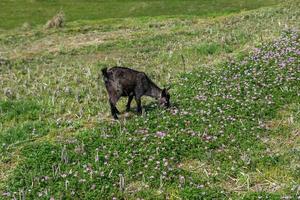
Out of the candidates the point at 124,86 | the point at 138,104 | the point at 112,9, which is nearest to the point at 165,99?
the point at 138,104

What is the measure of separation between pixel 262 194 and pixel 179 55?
46.8 feet

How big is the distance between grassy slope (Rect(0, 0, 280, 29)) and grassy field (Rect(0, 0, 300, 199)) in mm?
32474

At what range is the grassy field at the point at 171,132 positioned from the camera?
10.1 meters

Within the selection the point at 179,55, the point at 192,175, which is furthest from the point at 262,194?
the point at 179,55

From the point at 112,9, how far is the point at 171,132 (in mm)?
49954

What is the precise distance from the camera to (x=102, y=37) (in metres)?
35.3

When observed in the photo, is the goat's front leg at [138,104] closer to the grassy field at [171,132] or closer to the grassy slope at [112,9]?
the grassy field at [171,132]

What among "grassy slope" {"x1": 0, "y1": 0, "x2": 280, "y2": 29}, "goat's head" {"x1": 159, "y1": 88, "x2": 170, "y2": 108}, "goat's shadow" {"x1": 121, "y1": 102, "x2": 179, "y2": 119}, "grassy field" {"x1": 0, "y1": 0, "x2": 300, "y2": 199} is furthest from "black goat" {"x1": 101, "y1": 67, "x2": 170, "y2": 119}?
"grassy slope" {"x1": 0, "y1": 0, "x2": 280, "y2": 29}

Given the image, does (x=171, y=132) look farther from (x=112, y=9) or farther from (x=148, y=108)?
(x=112, y=9)

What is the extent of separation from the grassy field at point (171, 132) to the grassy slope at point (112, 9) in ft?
107

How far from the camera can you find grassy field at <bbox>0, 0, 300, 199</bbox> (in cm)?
1012

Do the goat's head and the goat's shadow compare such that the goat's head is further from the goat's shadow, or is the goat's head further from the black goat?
the goat's shadow

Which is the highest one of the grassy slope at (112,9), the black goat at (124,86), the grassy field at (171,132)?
the black goat at (124,86)

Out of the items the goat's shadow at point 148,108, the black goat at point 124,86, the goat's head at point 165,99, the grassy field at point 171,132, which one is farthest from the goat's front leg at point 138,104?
the goat's head at point 165,99
